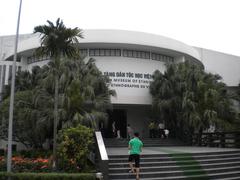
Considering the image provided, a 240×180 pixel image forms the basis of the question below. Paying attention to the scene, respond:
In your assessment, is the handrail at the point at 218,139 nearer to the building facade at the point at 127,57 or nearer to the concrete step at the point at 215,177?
the building facade at the point at 127,57

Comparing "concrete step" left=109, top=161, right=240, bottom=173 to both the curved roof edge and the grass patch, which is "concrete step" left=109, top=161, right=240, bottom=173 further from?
the curved roof edge

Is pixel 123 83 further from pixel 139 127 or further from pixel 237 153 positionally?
pixel 237 153

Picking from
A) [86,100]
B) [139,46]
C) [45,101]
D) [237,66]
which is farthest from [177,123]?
[237,66]

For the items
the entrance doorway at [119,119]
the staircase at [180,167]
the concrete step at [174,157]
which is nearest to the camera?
the staircase at [180,167]

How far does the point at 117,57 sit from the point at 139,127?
771 cm

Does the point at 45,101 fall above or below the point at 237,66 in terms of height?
below

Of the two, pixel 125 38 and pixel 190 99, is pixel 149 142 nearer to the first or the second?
pixel 190 99

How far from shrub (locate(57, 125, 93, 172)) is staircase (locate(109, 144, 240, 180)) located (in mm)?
1139

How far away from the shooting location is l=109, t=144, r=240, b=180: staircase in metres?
11.4

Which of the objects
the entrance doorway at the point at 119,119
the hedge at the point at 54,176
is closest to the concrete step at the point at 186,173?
the hedge at the point at 54,176

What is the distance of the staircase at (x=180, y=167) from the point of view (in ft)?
37.4

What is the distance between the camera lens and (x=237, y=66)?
4100 centimetres

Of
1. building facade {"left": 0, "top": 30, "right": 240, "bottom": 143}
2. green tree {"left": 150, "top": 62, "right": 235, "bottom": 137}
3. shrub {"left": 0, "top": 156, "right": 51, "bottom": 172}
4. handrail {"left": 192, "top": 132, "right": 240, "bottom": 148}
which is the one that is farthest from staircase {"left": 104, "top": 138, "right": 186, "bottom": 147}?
shrub {"left": 0, "top": 156, "right": 51, "bottom": 172}

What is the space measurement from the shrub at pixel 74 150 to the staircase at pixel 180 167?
114 centimetres
